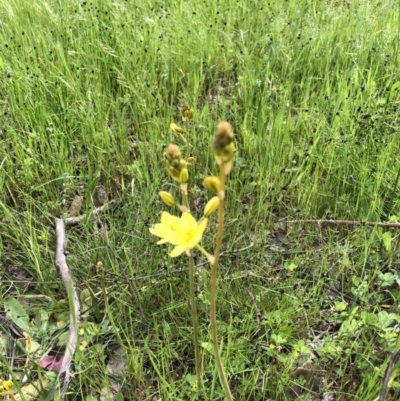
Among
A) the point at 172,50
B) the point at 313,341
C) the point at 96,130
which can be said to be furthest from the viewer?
the point at 172,50

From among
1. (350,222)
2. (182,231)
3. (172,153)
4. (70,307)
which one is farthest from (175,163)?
(350,222)

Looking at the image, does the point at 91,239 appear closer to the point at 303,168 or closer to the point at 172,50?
the point at 303,168

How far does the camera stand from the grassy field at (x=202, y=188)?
1477 mm

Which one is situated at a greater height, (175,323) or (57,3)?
(57,3)

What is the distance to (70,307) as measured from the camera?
1.44 metres

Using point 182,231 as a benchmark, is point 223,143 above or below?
above

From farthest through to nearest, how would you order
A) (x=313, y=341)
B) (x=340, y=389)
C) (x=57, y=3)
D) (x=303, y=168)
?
(x=57, y=3) → (x=303, y=168) → (x=313, y=341) → (x=340, y=389)

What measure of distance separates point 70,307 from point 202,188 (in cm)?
84

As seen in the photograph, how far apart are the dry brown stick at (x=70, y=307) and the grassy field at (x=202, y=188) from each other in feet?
0.12

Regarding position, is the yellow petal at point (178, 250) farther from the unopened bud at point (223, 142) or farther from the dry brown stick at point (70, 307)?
the dry brown stick at point (70, 307)

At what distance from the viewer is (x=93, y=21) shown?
9.21 feet

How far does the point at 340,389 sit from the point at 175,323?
22.1 inches

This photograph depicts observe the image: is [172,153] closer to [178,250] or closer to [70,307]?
[178,250]

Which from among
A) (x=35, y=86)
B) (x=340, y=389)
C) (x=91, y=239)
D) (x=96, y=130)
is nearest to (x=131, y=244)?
(x=91, y=239)
